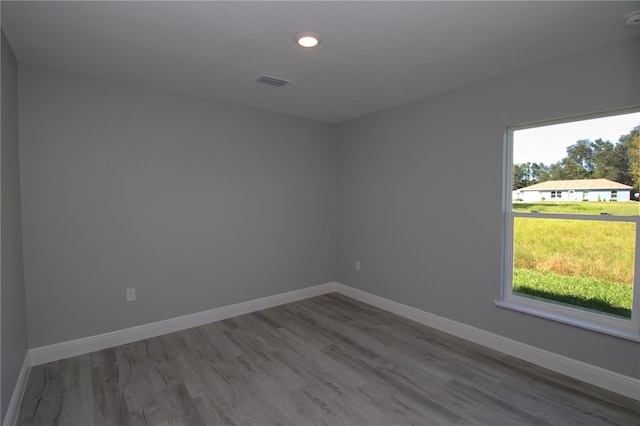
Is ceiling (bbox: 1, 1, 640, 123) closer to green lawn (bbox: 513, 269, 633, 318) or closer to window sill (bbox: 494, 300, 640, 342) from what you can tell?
green lawn (bbox: 513, 269, 633, 318)

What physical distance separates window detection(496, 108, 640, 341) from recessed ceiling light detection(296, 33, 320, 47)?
196 centimetres

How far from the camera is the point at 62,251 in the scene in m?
2.86

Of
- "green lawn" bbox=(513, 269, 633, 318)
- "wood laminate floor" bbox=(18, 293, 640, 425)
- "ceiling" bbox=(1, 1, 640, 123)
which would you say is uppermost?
"ceiling" bbox=(1, 1, 640, 123)

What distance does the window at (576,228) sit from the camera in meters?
2.38

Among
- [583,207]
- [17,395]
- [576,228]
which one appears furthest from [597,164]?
[17,395]

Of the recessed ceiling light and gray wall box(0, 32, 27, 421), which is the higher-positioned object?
the recessed ceiling light

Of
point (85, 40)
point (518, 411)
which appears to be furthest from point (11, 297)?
point (518, 411)

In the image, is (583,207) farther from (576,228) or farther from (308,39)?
(308,39)

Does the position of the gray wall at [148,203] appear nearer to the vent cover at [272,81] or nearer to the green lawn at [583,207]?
the vent cover at [272,81]

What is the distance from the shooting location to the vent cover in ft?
9.78

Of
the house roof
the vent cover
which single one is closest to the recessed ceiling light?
the vent cover

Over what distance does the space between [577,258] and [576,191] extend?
55 centimetres

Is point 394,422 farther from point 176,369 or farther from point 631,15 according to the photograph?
point 631,15

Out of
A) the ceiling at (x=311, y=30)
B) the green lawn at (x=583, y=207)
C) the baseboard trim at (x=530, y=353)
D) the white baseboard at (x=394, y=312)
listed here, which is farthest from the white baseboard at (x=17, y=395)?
the green lawn at (x=583, y=207)
